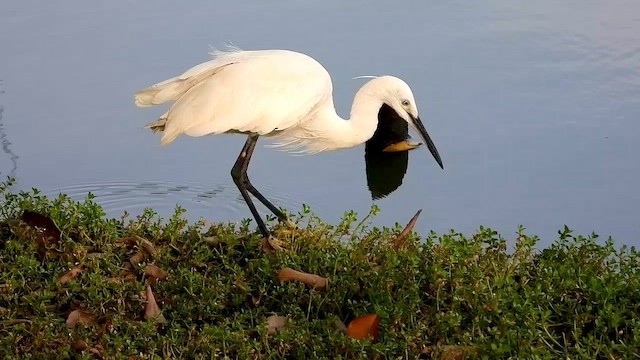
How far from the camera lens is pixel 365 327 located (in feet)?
11.1

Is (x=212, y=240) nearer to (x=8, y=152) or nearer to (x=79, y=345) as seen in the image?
(x=79, y=345)

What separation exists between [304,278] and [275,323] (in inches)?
10.5

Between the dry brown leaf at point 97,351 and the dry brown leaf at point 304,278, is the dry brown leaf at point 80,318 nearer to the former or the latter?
the dry brown leaf at point 97,351

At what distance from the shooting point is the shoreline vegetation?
3295 millimetres

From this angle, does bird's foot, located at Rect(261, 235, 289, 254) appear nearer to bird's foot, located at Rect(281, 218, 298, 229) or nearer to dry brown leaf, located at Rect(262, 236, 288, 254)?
dry brown leaf, located at Rect(262, 236, 288, 254)

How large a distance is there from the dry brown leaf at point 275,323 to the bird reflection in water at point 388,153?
A: 2143 mm

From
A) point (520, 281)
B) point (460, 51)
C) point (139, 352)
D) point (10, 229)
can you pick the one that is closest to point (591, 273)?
point (520, 281)

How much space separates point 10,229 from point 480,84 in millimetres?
3362

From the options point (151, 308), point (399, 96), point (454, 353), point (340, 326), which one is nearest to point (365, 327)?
point (340, 326)

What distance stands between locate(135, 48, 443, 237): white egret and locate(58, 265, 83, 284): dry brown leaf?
32.9 inches

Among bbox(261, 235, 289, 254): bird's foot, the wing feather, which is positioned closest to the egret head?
the wing feather

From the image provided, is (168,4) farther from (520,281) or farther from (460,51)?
(520,281)

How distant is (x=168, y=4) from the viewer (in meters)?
8.24

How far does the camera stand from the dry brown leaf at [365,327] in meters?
3.36
